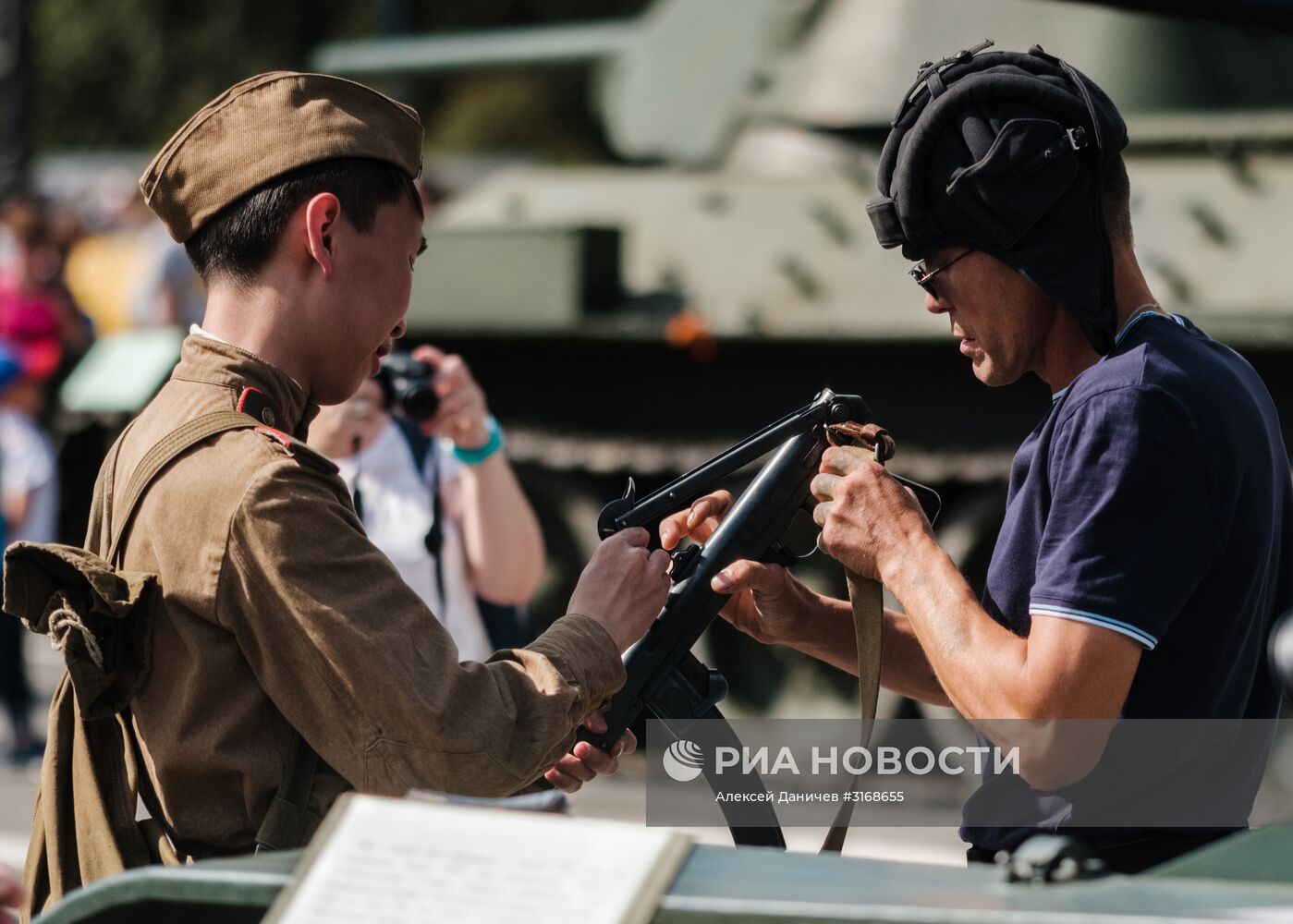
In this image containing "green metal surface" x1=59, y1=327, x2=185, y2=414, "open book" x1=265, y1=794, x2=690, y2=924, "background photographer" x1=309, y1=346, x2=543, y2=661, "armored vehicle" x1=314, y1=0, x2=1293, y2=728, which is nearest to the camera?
"open book" x1=265, y1=794, x2=690, y2=924

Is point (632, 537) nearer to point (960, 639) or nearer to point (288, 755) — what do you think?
point (960, 639)

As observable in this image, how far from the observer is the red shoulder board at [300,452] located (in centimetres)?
216

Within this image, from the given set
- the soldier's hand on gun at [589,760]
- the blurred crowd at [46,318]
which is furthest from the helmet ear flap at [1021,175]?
the blurred crowd at [46,318]

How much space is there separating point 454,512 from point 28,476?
453 cm

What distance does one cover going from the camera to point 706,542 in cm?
264

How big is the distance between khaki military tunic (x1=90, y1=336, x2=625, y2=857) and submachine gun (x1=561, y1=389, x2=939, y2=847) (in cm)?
31

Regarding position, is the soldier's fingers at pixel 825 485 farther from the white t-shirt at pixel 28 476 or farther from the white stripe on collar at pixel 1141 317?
the white t-shirt at pixel 28 476

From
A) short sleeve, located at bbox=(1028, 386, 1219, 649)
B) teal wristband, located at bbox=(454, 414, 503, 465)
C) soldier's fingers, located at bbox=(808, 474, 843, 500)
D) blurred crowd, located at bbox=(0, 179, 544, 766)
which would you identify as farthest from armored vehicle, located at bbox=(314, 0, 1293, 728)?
short sleeve, located at bbox=(1028, 386, 1219, 649)

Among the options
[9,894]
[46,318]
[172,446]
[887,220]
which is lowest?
[46,318]

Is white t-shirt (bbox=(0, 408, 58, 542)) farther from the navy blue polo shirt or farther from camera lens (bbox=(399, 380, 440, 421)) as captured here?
the navy blue polo shirt

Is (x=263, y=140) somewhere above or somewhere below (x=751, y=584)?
above

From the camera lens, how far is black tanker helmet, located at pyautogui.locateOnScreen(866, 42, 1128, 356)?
91.7 inches

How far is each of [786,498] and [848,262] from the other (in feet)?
17.4

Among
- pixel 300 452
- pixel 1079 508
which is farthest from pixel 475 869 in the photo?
pixel 1079 508
